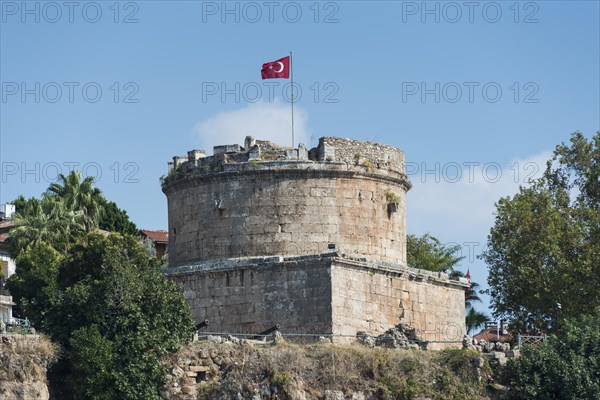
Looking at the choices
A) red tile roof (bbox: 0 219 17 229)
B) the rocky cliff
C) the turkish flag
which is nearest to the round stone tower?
the turkish flag

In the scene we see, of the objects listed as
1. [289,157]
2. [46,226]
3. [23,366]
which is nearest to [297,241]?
[289,157]

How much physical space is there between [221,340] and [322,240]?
6.40m

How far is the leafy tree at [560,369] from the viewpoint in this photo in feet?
169

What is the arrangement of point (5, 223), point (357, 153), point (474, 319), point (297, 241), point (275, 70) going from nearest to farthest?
point (297, 241), point (357, 153), point (275, 70), point (5, 223), point (474, 319)

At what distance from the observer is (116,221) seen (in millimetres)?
89188

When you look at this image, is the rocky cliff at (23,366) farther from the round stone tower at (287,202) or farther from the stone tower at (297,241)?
the round stone tower at (287,202)

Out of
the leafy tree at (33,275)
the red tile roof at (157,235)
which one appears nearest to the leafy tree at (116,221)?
the red tile roof at (157,235)

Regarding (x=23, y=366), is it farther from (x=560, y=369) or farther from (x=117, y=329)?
(x=560, y=369)

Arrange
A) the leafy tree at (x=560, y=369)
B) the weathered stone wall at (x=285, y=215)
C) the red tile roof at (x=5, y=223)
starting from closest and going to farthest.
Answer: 1. the leafy tree at (x=560, y=369)
2. the weathered stone wall at (x=285, y=215)
3. the red tile roof at (x=5, y=223)

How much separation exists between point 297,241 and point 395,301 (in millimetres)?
4009

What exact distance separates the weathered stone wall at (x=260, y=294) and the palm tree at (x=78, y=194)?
14.4 meters

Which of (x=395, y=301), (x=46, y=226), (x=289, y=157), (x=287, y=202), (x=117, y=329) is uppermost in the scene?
(x=289, y=157)

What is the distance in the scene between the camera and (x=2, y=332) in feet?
158

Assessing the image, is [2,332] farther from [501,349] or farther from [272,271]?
[501,349]
